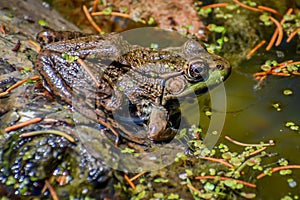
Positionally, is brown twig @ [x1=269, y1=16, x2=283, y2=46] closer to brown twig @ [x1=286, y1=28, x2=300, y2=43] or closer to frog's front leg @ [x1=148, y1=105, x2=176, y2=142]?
brown twig @ [x1=286, y1=28, x2=300, y2=43]

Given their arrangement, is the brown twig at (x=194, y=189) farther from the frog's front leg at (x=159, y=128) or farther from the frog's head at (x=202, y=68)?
the frog's head at (x=202, y=68)

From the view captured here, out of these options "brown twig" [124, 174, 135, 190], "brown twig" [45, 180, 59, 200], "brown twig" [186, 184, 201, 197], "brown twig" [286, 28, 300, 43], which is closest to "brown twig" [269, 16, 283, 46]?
"brown twig" [286, 28, 300, 43]

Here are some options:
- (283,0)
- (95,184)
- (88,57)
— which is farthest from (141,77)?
(283,0)

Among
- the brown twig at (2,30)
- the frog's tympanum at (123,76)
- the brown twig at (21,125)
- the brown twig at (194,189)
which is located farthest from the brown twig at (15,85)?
the brown twig at (194,189)

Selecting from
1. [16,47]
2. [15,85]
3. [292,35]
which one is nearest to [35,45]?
[16,47]

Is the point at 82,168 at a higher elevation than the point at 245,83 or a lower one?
lower

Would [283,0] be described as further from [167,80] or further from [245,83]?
[167,80]

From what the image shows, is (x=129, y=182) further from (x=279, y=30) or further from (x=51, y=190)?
(x=279, y=30)
